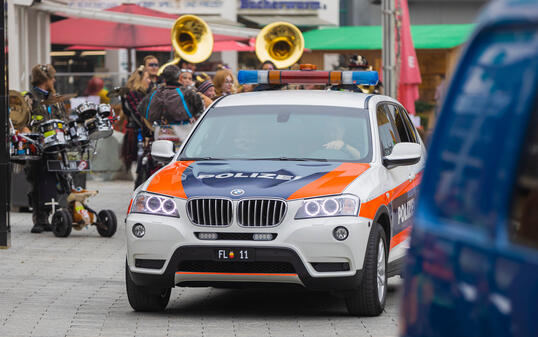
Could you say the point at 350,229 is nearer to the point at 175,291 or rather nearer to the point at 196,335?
the point at 196,335

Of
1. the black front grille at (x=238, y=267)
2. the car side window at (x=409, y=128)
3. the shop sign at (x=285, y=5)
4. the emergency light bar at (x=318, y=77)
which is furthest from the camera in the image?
the shop sign at (x=285, y=5)

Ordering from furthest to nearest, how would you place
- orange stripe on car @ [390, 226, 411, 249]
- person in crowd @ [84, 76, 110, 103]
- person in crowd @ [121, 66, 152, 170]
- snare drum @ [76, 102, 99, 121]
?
1. person in crowd @ [84, 76, 110, 103]
2. person in crowd @ [121, 66, 152, 170]
3. snare drum @ [76, 102, 99, 121]
4. orange stripe on car @ [390, 226, 411, 249]

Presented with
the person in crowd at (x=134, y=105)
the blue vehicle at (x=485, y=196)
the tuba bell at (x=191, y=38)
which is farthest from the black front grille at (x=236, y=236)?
the tuba bell at (x=191, y=38)

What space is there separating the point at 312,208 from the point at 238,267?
0.59 meters

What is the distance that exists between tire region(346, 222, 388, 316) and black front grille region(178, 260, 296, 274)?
480 mm

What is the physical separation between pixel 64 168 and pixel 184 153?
15.8ft

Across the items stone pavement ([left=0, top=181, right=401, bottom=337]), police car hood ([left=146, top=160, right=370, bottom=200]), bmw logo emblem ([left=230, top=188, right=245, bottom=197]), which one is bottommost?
stone pavement ([left=0, top=181, right=401, bottom=337])

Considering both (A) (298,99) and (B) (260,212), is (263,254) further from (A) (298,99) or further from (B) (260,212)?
(A) (298,99)

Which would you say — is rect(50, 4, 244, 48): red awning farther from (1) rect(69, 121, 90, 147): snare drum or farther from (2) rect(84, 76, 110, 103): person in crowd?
(1) rect(69, 121, 90, 147): snare drum

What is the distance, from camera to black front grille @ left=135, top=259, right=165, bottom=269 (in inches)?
316

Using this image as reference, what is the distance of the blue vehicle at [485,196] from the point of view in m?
2.80

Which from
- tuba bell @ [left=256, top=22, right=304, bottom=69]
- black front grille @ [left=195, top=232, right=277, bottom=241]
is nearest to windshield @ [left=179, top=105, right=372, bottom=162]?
black front grille @ [left=195, top=232, right=277, bottom=241]

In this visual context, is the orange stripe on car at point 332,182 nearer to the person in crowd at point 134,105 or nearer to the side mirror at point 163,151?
the side mirror at point 163,151

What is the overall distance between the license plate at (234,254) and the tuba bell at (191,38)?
44.6 feet
